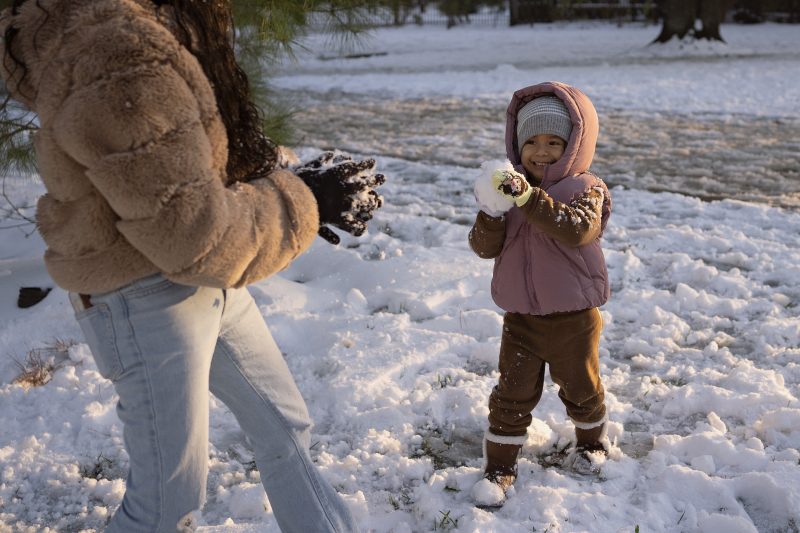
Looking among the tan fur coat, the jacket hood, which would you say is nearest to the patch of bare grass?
the tan fur coat

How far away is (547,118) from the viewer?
98.0 inches

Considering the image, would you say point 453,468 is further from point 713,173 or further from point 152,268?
point 713,173

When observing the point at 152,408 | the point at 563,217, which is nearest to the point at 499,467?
the point at 563,217

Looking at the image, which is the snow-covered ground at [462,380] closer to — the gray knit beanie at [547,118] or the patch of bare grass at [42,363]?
the patch of bare grass at [42,363]

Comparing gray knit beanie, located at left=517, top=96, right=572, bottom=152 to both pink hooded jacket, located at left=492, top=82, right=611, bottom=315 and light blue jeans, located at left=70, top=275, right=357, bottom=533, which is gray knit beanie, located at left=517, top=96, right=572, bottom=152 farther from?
light blue jeans, located at left=70, top=275, right=357, bottom=533

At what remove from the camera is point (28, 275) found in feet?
14.8

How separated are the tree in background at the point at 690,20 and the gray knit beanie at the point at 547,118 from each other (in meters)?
17.8

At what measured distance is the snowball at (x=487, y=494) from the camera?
262 centimetres

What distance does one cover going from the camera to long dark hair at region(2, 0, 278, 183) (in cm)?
175

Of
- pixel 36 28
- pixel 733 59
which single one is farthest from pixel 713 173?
pixel 733 59

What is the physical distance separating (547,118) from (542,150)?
0.10 metres

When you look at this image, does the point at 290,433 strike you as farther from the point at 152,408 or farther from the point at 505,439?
the point at 505,439

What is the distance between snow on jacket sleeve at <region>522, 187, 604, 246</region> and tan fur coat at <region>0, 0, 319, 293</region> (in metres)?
0.89

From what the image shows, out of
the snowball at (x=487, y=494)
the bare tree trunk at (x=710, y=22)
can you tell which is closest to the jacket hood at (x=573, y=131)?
the snowball at (x=487, y=494)
